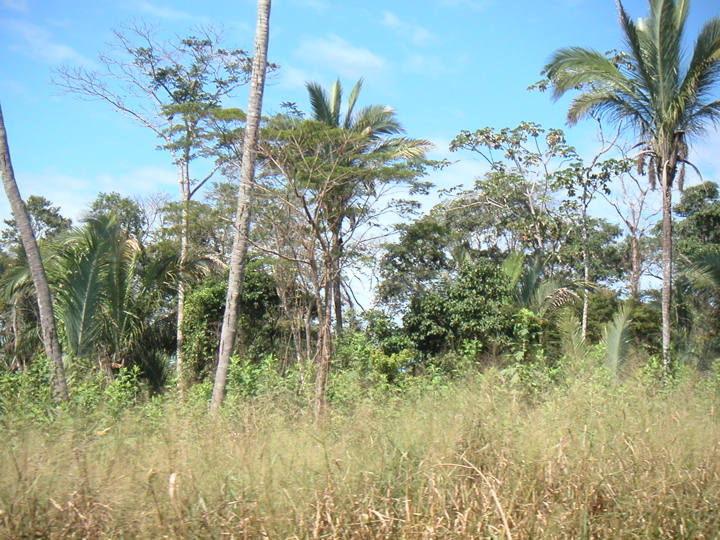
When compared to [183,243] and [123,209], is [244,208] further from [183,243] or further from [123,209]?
[123,209]

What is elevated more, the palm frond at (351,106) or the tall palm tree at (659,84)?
the palm frond at (351,106)

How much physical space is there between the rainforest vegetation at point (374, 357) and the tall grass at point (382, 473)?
14 millimetres

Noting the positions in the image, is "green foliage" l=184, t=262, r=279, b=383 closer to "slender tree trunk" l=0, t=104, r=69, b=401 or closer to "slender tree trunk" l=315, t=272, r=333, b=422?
"slender tree trunk" l=0, t=104, r=69, b=401

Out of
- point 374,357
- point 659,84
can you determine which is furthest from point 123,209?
point 659,84

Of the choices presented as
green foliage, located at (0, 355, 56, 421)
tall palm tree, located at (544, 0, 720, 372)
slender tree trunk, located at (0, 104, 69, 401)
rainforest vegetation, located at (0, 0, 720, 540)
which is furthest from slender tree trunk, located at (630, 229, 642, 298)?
green foliage, located at (0, 355, 56, 421)

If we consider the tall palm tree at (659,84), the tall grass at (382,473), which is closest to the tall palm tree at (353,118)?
the tall palm tree at (659,84)

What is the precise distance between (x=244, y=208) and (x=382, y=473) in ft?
19.1

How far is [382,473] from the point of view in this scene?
11.6 feet

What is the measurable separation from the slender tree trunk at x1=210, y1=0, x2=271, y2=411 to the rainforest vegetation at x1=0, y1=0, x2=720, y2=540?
3 centimetres

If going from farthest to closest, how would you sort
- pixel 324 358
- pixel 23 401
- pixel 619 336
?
pixel 619 336, pixel 324 358, pixel 23 401

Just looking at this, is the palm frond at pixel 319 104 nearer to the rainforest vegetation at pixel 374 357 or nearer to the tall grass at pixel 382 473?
the rainforest vegetation at pixel 374 357

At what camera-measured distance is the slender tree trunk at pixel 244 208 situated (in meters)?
8.62

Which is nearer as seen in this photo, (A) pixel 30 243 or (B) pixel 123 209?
(A) pixel 30 243

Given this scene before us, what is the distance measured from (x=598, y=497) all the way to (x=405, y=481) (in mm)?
1062
